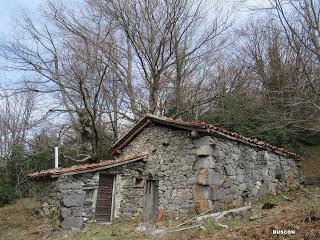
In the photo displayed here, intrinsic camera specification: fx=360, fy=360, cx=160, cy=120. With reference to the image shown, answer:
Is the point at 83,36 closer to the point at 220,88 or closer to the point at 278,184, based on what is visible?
the point at 220,88

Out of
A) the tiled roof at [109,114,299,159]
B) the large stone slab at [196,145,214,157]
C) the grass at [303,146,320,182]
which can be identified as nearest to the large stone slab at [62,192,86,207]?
the tiled roof at [109,114,299,159]

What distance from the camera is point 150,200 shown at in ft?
38.0

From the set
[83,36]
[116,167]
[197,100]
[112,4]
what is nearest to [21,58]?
[83,36]

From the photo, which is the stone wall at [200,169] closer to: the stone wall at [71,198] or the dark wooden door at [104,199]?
the dark wooden door at [104,199]

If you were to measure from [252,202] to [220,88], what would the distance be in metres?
7.30

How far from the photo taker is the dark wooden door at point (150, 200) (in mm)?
11324

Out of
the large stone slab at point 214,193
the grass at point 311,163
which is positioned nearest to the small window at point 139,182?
the large stone slab at point 214,193

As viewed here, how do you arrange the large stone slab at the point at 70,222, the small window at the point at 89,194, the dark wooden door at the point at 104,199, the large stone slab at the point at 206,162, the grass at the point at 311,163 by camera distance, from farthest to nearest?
1. the grass at the point at 311,163
2. the dark wooden door at the point at 104,199
3. the small window at the point at 89,194
4. the large stone slab at the point at 206,162
5. the large stone slab at the point at 70,222

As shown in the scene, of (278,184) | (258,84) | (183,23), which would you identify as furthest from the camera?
(258,84)

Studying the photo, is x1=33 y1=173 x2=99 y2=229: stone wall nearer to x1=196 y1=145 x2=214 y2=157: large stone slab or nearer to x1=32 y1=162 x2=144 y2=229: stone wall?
x1=32 y1=162 x2=144 y2=229: stone wall

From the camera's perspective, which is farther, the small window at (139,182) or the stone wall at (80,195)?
the small window at (139,182)

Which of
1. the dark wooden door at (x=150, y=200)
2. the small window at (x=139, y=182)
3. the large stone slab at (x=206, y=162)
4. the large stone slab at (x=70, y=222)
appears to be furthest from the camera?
the small window at (x=139, y=182)

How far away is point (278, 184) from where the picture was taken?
43.8ft

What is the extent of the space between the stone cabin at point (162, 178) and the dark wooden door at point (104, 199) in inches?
1.0
